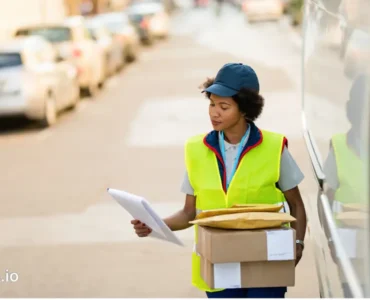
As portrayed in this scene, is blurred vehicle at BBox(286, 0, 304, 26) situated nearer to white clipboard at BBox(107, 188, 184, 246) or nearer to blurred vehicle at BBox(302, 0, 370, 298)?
blurred vehicle at BBox(302, 0, 370, 298)

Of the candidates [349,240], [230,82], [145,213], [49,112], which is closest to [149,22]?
[49,112]

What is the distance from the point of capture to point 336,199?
12.4 ft

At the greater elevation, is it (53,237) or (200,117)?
(53,237)

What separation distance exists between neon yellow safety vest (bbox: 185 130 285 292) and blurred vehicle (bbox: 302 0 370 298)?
0.23m

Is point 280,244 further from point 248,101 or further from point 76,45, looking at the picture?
point 76,45

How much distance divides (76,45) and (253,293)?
16471 millimetres

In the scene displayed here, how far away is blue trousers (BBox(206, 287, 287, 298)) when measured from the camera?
3.93 m

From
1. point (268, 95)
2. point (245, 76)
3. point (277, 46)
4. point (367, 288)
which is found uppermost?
point (245, 76)

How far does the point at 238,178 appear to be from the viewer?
4109 millimetres

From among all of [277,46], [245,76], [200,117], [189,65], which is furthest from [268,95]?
[245,76]

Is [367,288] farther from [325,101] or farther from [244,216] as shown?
[325,101]

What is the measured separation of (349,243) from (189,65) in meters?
25.5

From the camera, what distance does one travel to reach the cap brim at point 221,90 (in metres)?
4.08

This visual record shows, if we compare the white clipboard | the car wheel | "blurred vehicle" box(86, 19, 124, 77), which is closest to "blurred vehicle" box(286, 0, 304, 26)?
"blurred vehicle" box(86, 19, 124, 77)
